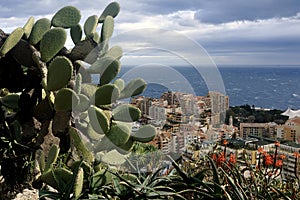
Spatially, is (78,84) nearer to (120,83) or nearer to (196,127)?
(120,83)

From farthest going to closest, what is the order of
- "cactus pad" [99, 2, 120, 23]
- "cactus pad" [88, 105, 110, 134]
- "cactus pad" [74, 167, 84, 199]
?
"cactus pad" [99, 2, 120, 23], "cactus pad" [88, 105, 110, 134], "cactus pad" [74, 167, 84, 199]

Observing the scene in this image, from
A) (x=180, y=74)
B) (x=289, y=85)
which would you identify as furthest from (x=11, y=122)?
(x=289, y=85)

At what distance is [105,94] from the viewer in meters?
1.76

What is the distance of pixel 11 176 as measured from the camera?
169cm

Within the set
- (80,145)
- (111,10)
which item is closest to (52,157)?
(80,145)

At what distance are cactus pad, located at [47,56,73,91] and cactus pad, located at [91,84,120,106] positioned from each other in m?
0.15

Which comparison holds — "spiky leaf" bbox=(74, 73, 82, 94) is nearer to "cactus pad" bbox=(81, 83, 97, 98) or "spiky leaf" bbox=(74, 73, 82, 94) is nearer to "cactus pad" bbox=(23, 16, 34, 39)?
"cactus pad" bbox=(81, 83, 97, 98)

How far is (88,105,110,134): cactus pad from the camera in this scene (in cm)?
174

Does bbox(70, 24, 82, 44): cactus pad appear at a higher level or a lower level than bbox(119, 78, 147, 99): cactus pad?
higher

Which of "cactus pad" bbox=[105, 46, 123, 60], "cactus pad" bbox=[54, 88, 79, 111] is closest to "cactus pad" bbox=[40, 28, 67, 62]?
"cactus pad" bbox=[54, 88, 79, 111]

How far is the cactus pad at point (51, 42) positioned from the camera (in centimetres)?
178

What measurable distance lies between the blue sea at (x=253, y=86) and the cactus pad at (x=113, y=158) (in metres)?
0.35

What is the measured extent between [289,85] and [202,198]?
2.66 meters

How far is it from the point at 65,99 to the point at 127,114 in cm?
36
